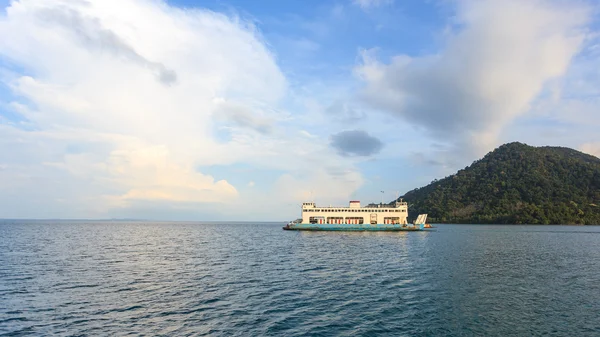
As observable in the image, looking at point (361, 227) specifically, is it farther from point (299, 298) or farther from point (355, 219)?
point (299, 298)

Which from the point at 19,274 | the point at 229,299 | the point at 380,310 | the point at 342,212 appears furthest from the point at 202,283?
the point at 342,212

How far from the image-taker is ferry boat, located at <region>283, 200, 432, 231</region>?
533 feet

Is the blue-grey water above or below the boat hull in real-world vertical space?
below

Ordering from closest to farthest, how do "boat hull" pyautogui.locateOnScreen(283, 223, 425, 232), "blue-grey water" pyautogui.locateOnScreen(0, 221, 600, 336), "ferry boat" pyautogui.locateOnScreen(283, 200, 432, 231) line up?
"blue-grey water" pyautogui.locateOnScreen(0, 221, 600, 336)
"boat hull" pyautogui.locateOnScreen(283, 223, 425, 232)
"ferry boat" pyautogui.locateOnScreen(283, 200, 432, 231)

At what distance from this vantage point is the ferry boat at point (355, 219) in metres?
162

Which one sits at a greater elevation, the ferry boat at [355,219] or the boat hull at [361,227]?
the ferry boat at [355,219]

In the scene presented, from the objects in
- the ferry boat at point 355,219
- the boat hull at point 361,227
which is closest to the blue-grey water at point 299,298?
the boat hull at point 361,227

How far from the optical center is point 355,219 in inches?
6481

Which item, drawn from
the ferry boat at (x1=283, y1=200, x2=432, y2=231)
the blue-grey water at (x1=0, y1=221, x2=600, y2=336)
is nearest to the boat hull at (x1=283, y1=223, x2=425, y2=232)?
the ferry boat at (x1=283, y1=200, x2=432, y2=231)

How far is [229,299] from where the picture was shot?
36281 millimetres

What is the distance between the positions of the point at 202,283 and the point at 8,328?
20.9 meters

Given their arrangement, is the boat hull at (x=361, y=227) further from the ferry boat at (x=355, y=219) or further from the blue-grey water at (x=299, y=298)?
the blue-grey water at (x=299, y=298)

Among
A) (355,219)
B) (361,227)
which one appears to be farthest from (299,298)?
(355,219)

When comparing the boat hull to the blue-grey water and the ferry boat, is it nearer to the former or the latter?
the ferry boat
